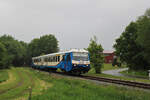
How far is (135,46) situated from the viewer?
35219mm

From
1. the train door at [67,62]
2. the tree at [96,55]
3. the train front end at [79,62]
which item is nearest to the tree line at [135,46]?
the tree at [96,55]

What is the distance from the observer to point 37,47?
78.4 metres

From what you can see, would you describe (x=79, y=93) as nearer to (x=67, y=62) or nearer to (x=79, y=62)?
(x=79, y=62)

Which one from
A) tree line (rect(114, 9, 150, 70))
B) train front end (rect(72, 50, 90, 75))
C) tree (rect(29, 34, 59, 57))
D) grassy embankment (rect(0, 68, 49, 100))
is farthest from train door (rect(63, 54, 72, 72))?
tree (rect(29, 34, 59, 57))

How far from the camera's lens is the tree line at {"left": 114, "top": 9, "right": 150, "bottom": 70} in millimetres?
29927

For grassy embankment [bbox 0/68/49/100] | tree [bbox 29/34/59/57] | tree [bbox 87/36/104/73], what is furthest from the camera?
tree [bbox 29/34/59/57]

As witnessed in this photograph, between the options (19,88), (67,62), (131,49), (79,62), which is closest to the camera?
(19,88)

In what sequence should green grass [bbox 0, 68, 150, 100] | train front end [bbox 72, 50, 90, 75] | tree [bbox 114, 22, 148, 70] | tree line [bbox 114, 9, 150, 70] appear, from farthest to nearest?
tree [bbox 114, 22, 148, 70] < tree line [bbox 114, 9, 150, 70] < train front end [bbox 72, 50, 90, 75] < green grass [bbox 0, 68, 150, 100]

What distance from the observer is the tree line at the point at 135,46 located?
29927 millimetres

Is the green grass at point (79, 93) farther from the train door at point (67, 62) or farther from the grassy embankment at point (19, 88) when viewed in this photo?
the train door at point (67, 62)

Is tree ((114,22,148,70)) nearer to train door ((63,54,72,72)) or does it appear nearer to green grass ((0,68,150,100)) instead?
train door ((63,54,72,72))

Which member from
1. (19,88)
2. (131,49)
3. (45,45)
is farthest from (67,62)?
(45,45)

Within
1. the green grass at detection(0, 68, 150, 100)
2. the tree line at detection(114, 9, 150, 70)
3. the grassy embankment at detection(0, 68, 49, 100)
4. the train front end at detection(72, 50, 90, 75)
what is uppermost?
the tree line at detection(114, 9, 150, 70)

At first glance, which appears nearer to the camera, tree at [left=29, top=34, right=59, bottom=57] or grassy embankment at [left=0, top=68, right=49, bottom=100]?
grassy embankment at [left=0, top=68, right=49, bottom=100]
